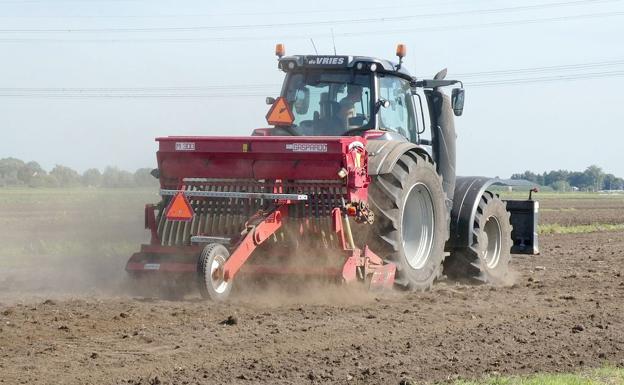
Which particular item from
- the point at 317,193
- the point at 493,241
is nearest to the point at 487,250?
the point at 493,241

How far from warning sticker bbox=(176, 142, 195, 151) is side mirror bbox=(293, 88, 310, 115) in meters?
1.59

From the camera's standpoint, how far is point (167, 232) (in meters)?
9.70

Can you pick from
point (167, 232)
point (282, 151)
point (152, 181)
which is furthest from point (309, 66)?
point (152, 181)

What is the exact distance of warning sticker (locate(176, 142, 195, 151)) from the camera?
9516 millimetres

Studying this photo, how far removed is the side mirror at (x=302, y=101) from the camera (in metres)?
10.6

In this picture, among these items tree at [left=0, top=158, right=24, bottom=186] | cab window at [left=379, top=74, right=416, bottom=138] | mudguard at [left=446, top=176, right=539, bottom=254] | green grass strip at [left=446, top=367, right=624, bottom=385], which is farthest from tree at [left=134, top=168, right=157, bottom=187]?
tree at [left=0, top=158, right=24, bottom=186]

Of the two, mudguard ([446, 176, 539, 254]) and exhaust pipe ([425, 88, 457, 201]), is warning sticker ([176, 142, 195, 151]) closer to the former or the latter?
exhaust pipe ([425, 88, 457, 201])

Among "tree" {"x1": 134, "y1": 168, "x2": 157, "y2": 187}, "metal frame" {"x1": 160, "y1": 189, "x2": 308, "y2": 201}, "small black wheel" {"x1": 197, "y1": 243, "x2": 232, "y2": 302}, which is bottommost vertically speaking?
"small black wheel" {"x1": 197, "y1": 243, "x2": 232, "y2": 302}

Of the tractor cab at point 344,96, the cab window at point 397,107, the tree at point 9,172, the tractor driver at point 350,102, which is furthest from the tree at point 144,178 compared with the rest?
the tree at point 9,172

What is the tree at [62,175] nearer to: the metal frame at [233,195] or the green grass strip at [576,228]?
the green grass strip at [576,228]

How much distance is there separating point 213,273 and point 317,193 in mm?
1404

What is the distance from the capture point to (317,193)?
30.4ft

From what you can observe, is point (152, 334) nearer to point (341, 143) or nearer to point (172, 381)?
point (172, 381)

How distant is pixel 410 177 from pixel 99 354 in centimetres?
433
